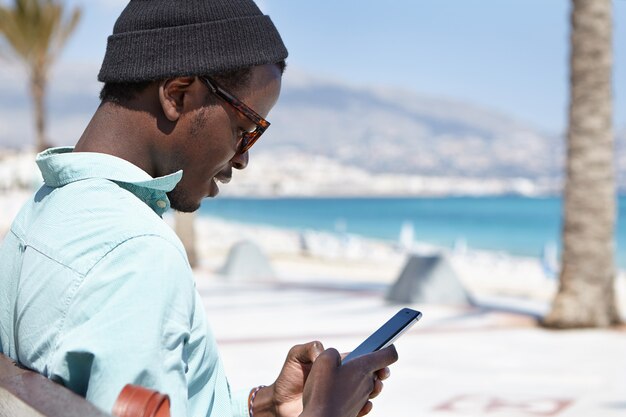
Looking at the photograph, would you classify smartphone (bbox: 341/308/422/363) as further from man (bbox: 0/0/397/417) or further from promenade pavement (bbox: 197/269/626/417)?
promenade pavement (bbox: 197/269/626/417)

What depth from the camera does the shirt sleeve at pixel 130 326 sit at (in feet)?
3.57

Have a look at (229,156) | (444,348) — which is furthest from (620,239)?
(229,156)

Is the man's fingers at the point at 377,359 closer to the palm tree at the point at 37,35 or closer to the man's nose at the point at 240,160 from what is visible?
the man's nose at the point at 240,160

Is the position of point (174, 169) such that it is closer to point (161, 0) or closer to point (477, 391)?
point (161, 0)

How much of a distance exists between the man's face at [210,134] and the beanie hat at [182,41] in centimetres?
5

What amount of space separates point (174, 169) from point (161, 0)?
0.91 ft

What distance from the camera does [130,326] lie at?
1.09 metres

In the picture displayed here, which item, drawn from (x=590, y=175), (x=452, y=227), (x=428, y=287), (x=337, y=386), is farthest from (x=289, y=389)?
(x=452, y=227)

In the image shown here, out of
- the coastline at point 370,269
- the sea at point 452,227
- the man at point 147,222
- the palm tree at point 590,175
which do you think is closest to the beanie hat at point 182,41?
the man at point 147,222

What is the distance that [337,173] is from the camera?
527 feet

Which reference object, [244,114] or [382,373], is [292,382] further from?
[244,114]

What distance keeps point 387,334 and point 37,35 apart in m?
25.0

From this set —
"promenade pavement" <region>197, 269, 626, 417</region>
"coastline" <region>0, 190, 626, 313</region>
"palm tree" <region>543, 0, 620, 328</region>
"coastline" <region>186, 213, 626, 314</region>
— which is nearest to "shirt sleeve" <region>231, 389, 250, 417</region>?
"promenade pavement" <region>197, 269, 626, 417</region>

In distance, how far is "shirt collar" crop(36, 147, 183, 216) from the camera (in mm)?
1322
